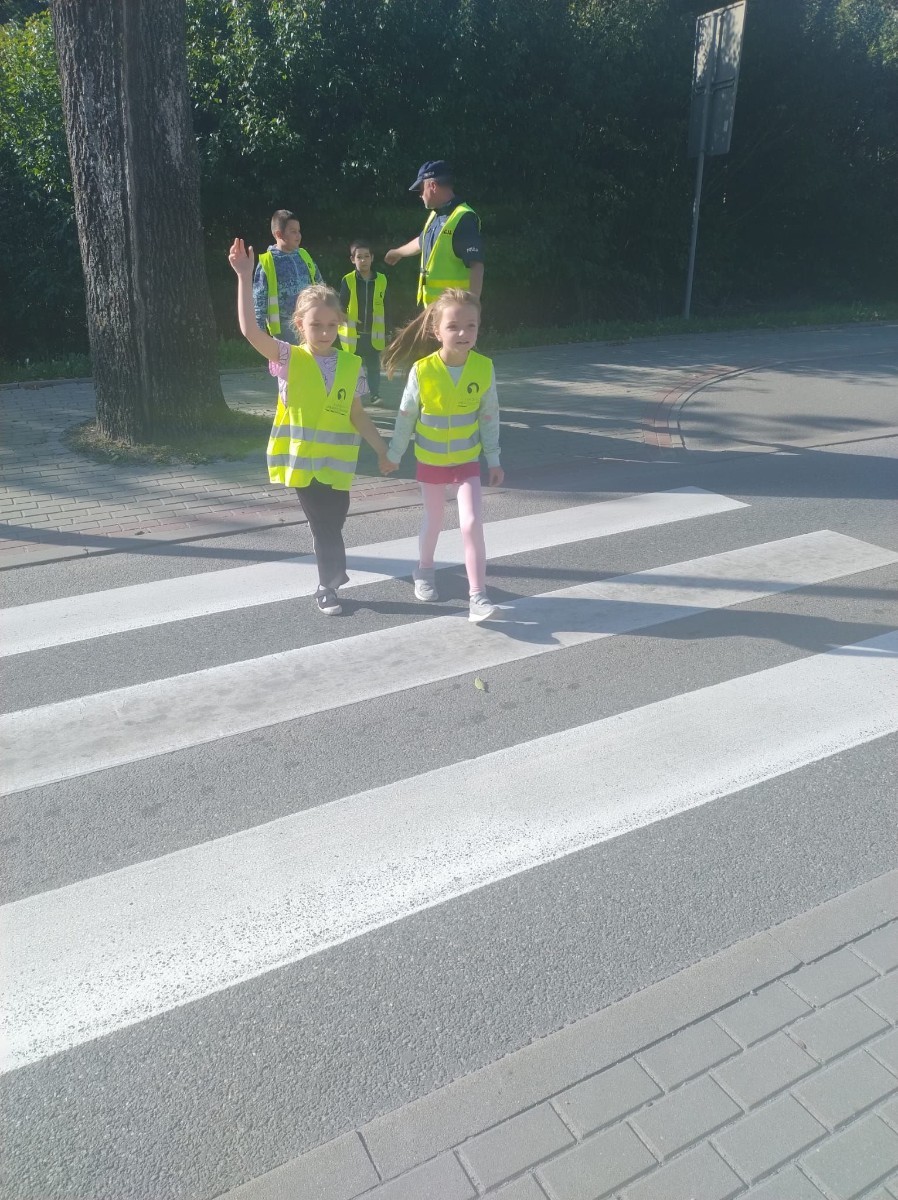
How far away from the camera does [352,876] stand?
3.51m

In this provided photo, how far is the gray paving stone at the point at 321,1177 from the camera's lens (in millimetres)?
2414

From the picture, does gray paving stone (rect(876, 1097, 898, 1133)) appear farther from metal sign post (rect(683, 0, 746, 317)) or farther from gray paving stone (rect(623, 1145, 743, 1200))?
metal sign post (rect(683, 0, 746, 317))

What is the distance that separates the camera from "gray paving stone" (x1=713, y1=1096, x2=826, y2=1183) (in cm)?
247

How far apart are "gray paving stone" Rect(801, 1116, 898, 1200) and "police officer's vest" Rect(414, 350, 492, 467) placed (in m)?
3.83

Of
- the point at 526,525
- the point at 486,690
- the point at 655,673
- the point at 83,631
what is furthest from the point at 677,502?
the point at 83,631

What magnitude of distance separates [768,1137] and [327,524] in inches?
153

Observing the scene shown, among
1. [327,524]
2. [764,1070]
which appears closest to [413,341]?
[327,524]

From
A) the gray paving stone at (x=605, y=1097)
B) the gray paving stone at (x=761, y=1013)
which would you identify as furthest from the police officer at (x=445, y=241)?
the gray paving stone at (x=605, y=1097)

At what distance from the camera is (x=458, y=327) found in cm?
525

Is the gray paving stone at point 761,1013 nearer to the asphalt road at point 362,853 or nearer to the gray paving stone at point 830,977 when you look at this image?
the gray paving stone at point 830,977

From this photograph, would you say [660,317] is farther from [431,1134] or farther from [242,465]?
[431,1134]

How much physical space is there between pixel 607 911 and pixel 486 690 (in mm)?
1645

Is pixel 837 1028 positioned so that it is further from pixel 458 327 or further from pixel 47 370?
pixel 47 370

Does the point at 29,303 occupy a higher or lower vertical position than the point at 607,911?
higher
